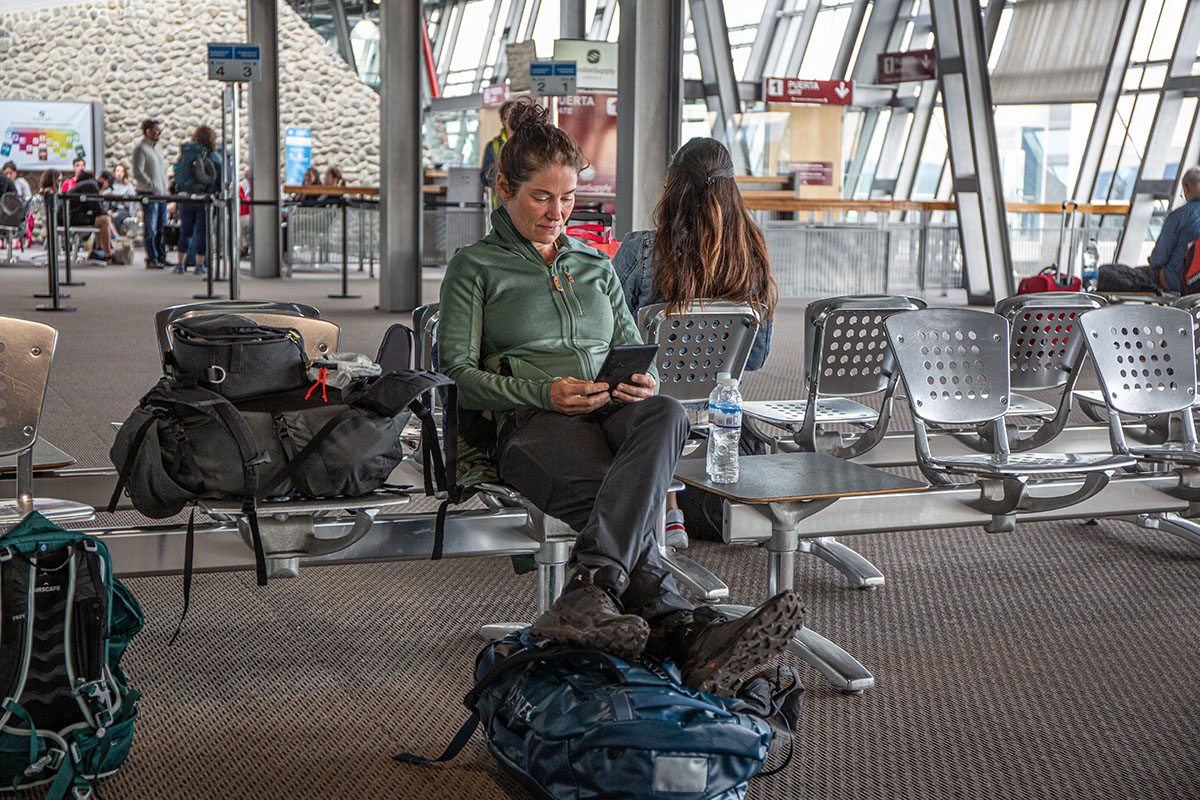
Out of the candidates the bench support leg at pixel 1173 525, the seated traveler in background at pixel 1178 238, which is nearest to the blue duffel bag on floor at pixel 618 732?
the bench support leg at pixel 1173 525

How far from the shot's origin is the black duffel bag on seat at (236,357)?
248cm

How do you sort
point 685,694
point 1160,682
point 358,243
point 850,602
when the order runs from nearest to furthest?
point 685,694, point 1160,682, point 850,602, point 358,243

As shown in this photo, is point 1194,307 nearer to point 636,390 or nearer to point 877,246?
point 636,390

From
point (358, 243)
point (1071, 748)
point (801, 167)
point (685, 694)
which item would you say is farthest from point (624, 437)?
point (358, 243)

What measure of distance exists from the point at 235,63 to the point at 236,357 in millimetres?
7643

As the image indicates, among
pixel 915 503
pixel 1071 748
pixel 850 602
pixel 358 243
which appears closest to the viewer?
pixel 1071 748

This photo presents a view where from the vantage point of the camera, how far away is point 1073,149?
1605cm

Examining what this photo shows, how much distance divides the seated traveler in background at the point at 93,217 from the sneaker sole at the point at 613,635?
13.2 meters

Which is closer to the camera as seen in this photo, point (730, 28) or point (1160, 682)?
point (1160, 682)

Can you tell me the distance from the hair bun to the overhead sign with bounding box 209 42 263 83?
7.14 metres

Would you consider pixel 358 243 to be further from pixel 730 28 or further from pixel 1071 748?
pixel 1071 748

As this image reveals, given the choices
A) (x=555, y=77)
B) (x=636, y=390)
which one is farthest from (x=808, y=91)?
(x=636, y=390)

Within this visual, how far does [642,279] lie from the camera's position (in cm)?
379

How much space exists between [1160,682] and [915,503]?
690 millimetres
